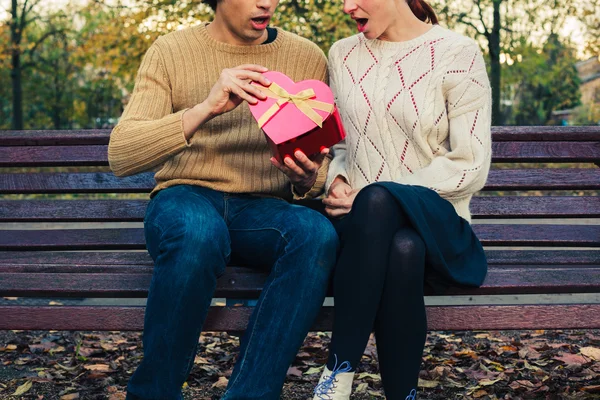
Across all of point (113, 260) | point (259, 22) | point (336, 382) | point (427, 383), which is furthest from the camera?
point (427, 383)

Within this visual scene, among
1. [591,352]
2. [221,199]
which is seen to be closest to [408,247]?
[221,199]

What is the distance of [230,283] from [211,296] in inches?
6.2

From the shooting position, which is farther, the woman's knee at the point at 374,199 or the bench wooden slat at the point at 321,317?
the bench wooden slat at the point at 321,317

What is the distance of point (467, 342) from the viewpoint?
167 inches

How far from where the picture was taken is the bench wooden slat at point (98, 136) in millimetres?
3570

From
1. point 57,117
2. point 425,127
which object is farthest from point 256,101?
point 57,117

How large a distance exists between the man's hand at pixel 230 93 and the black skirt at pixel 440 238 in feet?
1.60

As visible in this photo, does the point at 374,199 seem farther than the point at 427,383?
No

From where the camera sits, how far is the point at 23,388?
11.3ft

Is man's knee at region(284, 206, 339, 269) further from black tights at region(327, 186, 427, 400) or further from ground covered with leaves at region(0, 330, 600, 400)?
ground covered with leaves at region(0, 330, 600, 400)

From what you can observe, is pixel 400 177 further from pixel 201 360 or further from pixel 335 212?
pixel 201 360

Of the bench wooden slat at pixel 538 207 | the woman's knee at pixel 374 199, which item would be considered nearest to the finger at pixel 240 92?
the woman's knee at pixel 374 199

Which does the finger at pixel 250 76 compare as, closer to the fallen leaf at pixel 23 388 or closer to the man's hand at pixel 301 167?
the man's hand at pixel 301 167

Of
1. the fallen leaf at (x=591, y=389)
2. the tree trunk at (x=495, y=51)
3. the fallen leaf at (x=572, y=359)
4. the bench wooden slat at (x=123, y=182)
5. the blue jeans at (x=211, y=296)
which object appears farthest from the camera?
the tree trunk at (x=495, y=51)
